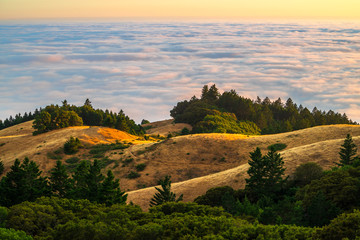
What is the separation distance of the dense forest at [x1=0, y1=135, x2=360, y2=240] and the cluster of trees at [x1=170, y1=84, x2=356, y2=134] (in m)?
44.3

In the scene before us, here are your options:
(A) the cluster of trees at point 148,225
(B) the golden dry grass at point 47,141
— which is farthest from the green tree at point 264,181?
(B) the golden dry grass at point 47,141

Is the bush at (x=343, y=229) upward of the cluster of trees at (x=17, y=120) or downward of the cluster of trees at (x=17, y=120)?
downward

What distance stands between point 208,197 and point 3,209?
57.0ft

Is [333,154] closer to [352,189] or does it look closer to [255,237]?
[352,189]

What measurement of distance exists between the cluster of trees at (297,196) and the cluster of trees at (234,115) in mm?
43326

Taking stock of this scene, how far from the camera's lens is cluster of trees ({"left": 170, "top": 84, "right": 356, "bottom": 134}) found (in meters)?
88.0

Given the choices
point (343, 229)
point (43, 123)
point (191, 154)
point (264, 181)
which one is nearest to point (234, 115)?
point (191, 154)

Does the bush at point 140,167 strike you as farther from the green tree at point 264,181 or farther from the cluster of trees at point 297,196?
the green tree at point 264,181

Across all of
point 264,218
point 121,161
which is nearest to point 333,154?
point 264,218

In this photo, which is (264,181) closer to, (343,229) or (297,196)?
(297,196)

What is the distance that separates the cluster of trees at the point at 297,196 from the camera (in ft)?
88.7

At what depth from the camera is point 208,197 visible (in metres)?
35.3

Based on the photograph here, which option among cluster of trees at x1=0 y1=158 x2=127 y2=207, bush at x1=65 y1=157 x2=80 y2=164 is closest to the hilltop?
bush at x1=65 y1=157 x2=80 y2=164

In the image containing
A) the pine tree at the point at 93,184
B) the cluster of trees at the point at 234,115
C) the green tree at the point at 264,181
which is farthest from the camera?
the cluster of trees at the point at 234,115
